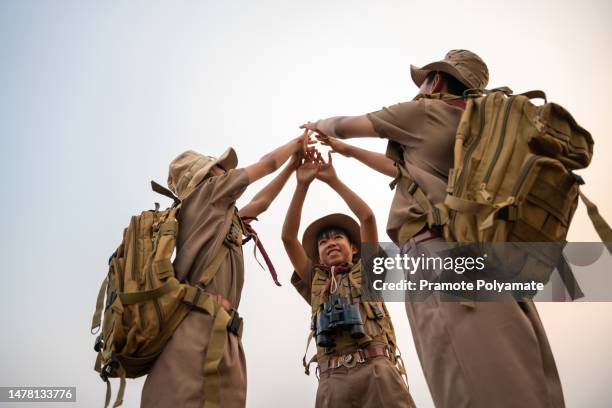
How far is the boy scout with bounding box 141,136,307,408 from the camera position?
3840mm

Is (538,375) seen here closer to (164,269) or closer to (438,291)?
(438,291)

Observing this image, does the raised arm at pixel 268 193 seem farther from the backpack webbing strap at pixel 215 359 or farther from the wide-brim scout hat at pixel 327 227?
the backpack webbing strap at pixel 215 359

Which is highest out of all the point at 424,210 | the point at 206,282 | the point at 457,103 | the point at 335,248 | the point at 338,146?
the point at 338,146

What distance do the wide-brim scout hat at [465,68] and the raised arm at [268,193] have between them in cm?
249

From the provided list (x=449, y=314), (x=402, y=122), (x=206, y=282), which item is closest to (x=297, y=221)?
(x=206, y=282)

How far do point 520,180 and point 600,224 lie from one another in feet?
1.94

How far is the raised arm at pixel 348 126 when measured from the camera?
13.1 feet

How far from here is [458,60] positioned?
13.6 ft

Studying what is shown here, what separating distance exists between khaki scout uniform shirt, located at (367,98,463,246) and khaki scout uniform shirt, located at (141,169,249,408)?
58.5 inches

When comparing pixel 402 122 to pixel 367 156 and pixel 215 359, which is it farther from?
pixel 215 359

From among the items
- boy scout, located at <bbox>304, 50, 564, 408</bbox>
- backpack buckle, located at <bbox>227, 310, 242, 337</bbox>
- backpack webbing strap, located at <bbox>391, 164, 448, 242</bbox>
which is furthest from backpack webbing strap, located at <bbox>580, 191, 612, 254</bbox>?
backpack buckle, located at <bbox>227, 310, 242, 337</bbox>

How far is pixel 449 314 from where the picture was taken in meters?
3.16

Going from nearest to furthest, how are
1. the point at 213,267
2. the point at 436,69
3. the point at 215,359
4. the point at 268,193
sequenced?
the point at 215,359, the point at 436,69, the point at 213,267, the point at 268,193

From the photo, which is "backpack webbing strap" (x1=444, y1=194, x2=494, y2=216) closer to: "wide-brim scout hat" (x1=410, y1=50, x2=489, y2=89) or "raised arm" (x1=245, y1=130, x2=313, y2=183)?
"wide-brim scout hat" (x1=410, y1=50, x2=489, y2=89)
